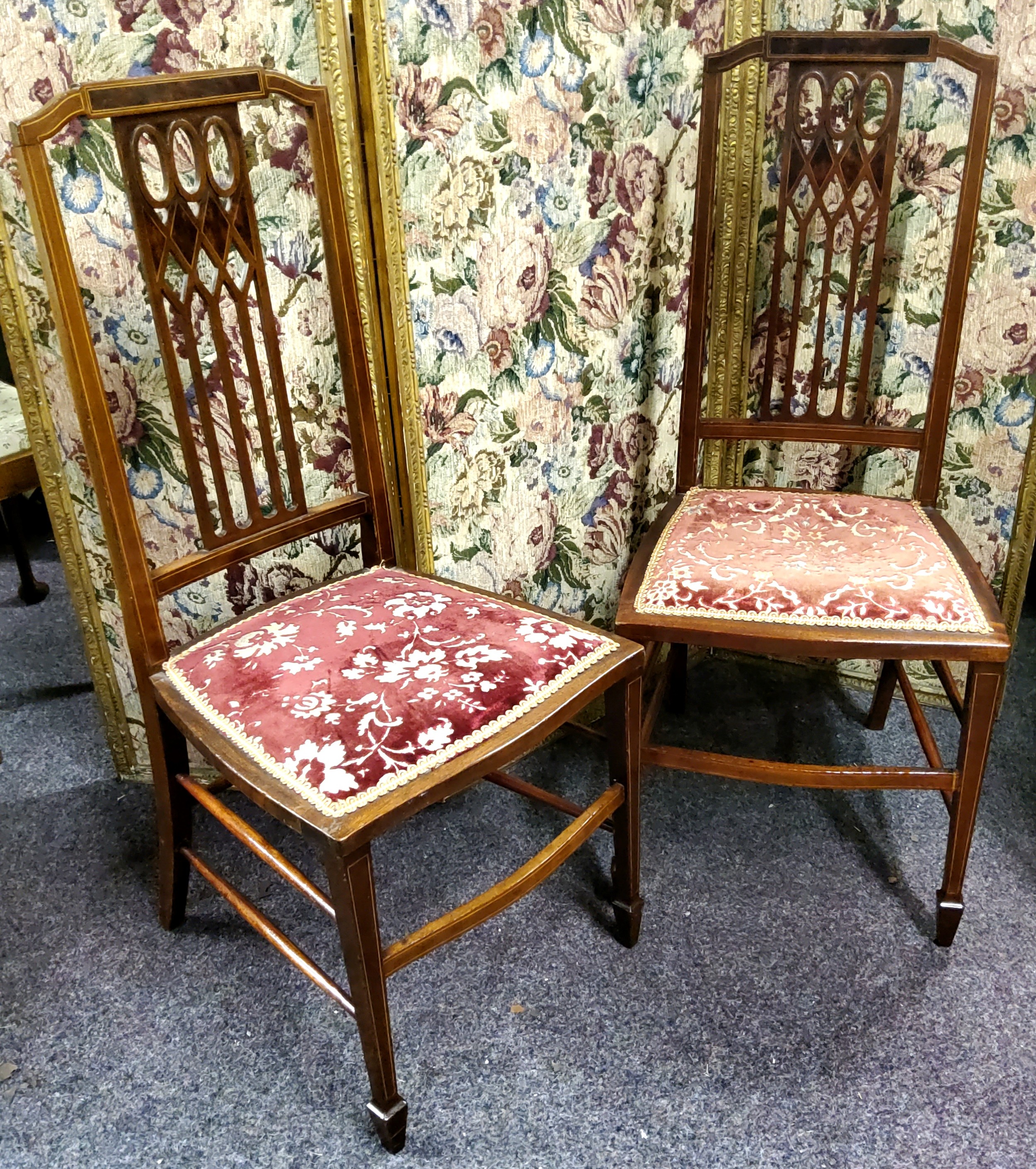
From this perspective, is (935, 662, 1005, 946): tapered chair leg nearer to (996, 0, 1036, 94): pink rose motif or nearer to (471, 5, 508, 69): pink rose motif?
(996, 0, 1036, 94): pink rose motif

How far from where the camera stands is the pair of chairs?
3.60 feet

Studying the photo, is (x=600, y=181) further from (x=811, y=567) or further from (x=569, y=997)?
(x=569, y=997)

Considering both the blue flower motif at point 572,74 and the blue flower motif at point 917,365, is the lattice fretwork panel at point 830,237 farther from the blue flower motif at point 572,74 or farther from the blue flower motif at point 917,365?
the blue flower motif at point 572,74

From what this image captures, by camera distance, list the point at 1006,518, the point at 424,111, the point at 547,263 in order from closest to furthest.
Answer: the point at 424,111 → the point at 547,263 → the point at 1006,518

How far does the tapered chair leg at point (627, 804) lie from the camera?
4.28ft

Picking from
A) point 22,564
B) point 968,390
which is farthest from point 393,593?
point 22,564

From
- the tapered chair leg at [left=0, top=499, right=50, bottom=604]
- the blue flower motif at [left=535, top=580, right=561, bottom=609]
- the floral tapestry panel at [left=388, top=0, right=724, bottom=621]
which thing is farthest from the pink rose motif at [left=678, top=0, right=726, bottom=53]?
the tapered chair leg at [left=0, top=499, right=50, bottom=604]

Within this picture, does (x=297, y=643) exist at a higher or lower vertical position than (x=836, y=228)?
lower

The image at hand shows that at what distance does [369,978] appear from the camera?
1.10 m

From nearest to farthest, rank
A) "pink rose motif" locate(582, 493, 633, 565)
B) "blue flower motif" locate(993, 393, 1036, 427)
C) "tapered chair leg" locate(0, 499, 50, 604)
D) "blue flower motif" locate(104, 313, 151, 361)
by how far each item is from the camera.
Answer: "blue flower motif" locate(104, 313, 151, 361) < "blue flower motif" locate(993, 393, 1036, 427) < "pink rose motif" locate(582, 493, 633, 565) < "tapered chair leg" locate(0, 499, 50, 604)

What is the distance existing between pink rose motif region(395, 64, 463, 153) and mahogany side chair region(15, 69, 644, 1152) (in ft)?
0.39

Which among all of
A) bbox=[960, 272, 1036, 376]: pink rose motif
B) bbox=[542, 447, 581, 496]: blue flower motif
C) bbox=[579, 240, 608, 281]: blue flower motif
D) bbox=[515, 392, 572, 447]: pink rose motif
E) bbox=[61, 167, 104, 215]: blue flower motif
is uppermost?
bbox=[61, 167, 104, 215]: blue flower motif

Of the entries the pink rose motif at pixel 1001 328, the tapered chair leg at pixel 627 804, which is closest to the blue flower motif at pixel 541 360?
the tapered chair leg at pixel 627 804

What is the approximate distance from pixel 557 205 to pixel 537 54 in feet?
0.67
